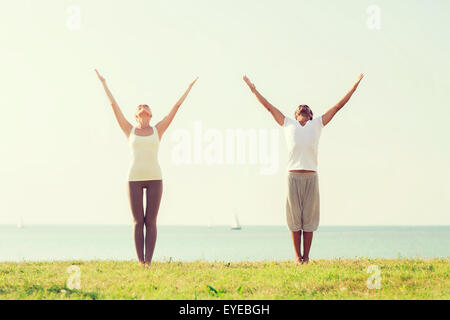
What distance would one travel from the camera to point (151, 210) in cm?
1023

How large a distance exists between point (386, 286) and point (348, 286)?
0.59 m

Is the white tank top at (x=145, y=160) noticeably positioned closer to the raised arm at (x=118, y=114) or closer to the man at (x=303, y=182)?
the raised arm at (x=118, y=114)

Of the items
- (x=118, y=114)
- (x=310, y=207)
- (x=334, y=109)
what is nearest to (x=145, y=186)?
(x=118, y=114)

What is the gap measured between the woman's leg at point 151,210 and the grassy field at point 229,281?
476 mm

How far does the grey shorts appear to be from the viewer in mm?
10320

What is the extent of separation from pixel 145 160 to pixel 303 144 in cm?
300

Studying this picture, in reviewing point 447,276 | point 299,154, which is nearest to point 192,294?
point 299,154

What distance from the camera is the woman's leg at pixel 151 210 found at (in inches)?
402

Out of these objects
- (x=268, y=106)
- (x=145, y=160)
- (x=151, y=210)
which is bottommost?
(x=151, y=210)

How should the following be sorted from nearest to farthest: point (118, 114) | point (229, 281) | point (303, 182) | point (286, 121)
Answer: point (229, 281), point (303, 182), point (286, 121), point (118, 114)

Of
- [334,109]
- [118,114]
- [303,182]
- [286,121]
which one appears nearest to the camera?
[303,182]

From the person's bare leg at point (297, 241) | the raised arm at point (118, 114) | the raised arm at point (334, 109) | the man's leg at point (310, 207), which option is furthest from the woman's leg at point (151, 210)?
the raised arm at point (334, 109)

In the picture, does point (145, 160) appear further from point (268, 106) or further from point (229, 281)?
point (229, 281)

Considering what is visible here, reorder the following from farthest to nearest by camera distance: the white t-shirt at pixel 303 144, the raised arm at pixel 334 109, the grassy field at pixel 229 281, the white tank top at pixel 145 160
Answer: the raised arm at pixel 334 109 → the white t-shirt at pixel 303 144 → the white tank top at pixel 145 160 → the grassy field at pixel 229 281
